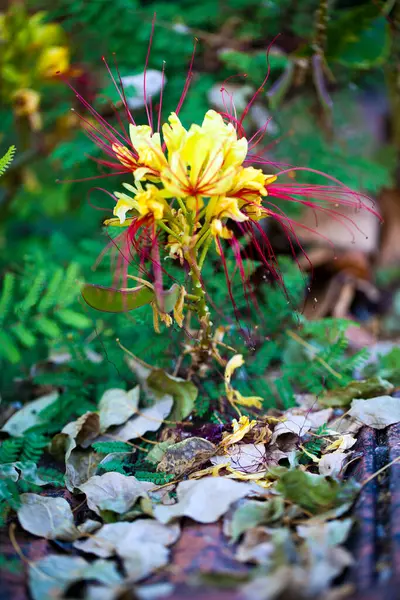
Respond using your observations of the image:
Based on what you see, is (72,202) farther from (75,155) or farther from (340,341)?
(340,341)

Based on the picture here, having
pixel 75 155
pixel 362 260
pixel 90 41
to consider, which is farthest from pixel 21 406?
pixel 362 260

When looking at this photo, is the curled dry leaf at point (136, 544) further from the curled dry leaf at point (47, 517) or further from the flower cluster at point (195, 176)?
the flower cluster at point (195, 176)

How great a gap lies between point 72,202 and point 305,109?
0.90 meters

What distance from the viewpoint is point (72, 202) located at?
1988 mm

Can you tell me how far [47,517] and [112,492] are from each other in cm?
11

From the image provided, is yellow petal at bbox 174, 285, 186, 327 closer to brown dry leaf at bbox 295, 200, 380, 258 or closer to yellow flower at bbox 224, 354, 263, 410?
yellow flower at bbox 224, 354, 263, 410

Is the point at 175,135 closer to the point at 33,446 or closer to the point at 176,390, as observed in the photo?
the point at 176,390

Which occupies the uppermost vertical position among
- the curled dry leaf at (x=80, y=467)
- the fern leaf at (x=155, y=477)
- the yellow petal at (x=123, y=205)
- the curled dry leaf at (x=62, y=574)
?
the yellow petal at (x=123, y=205)

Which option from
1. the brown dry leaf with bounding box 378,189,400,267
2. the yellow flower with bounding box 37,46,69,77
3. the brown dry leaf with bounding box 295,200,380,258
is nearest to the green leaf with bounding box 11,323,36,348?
the yellow flower with bounding box 37,46,69,77

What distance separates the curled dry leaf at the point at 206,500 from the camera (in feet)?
2.75

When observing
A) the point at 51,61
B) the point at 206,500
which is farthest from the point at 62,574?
the point at 51,61

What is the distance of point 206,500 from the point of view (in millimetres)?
857

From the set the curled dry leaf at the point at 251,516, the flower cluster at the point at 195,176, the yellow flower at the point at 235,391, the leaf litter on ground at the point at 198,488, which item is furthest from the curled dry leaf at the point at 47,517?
→ the flower cluster at the point at 195,176

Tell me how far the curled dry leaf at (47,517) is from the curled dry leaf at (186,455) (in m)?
0.17
